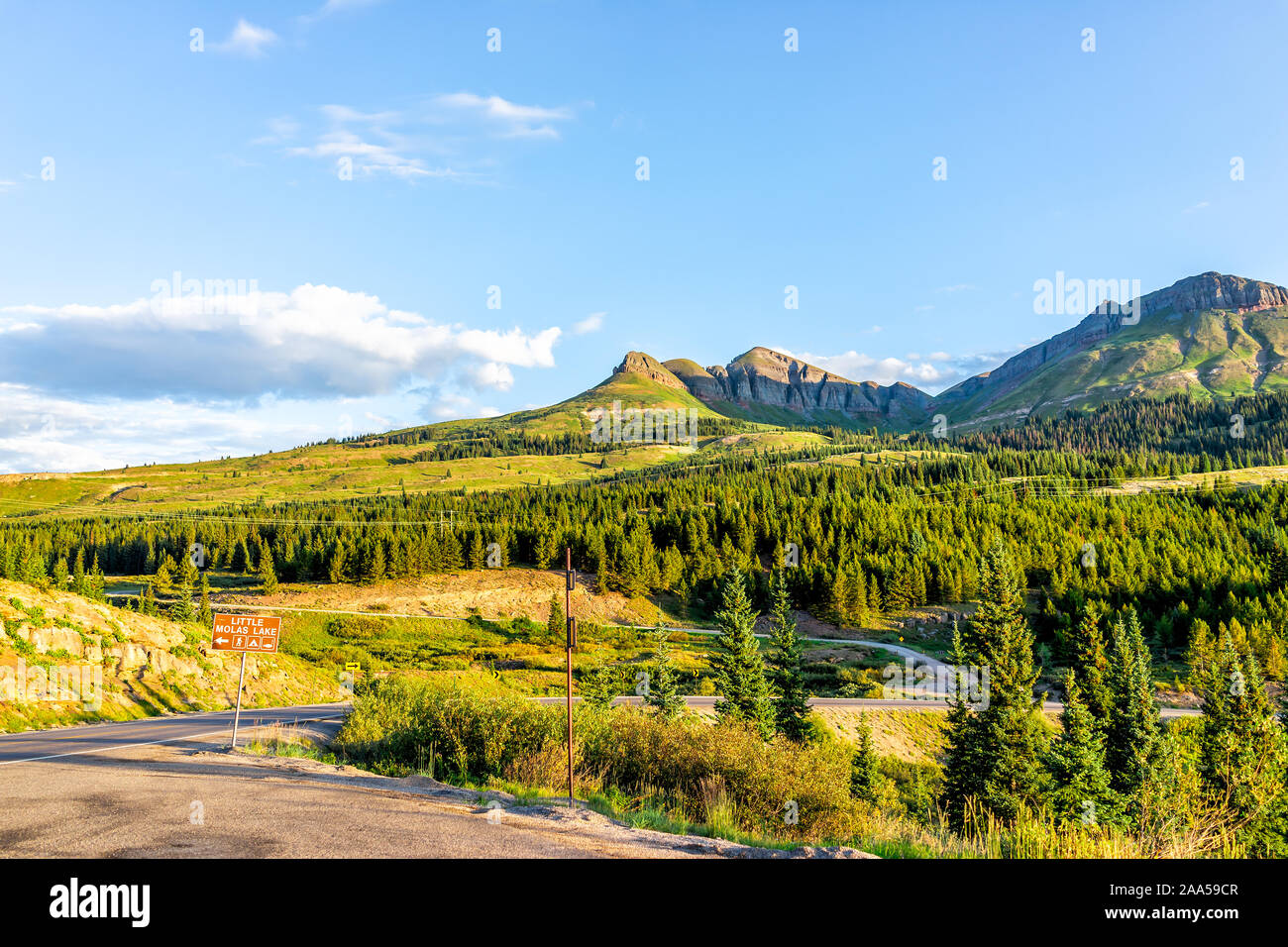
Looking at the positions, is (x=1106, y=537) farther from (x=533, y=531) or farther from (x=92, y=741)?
(x=92, y=741)

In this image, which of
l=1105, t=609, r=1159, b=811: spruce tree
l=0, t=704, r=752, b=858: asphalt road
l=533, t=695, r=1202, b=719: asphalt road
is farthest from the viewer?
l=533, t=695, r=1202, b=719: asphalt road

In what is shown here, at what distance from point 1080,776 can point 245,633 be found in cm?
3705

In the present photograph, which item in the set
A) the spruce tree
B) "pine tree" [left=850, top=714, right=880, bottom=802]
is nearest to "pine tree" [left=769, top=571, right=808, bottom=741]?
"pine tree" [left=850, top=714, right=880, bottom=802]

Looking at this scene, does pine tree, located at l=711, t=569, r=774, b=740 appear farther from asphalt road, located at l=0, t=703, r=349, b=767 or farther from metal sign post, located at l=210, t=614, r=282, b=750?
metal sign post, located at l=210, t=614, r=282, b=750

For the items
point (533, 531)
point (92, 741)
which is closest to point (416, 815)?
point (92, 741)

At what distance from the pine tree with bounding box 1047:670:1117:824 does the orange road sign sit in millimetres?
33342

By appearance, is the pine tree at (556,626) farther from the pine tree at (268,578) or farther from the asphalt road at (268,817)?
the asphalt road at (268,817)

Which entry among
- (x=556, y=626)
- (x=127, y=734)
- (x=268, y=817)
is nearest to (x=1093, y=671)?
(x=556, y=626)

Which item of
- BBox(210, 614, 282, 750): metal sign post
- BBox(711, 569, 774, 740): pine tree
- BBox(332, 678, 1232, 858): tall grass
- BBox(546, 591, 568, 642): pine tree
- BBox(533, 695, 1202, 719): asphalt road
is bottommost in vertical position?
BBox(533, 695, 1202, 719): asphalt road

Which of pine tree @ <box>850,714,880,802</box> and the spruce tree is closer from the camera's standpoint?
pine tree @ <box>850,714,880,802</box>

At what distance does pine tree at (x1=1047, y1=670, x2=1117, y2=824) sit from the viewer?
32.2 m
